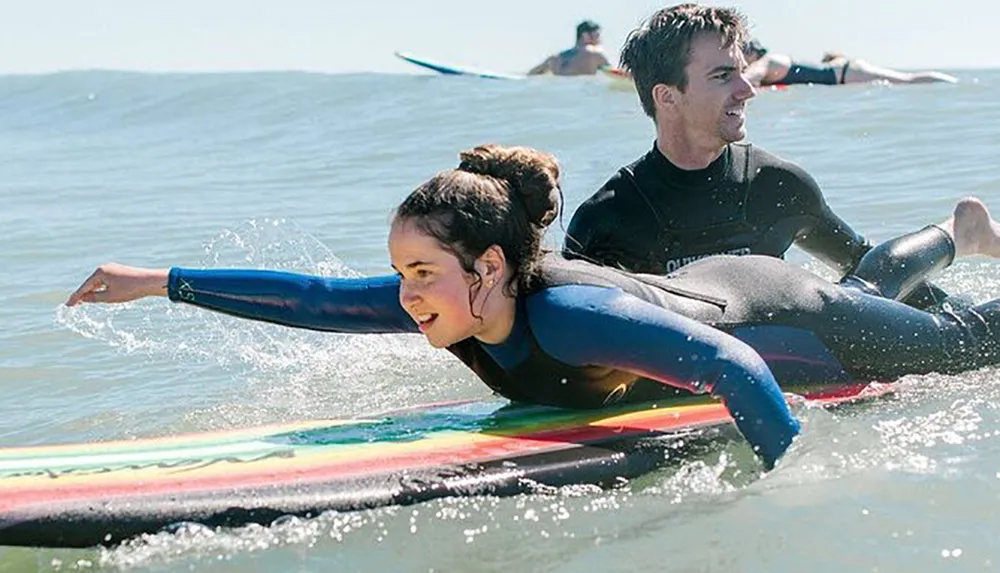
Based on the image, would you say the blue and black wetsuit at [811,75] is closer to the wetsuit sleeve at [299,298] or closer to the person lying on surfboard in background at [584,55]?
the person lying on surfboard in background at [584,55]

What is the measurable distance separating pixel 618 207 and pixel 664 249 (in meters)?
0.20

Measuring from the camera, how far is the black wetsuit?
4414 mm

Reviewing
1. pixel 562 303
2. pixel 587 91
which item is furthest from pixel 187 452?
pixel 587 91

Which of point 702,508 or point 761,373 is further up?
point 761,373

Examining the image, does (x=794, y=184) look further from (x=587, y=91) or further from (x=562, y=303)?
(x=587, y=91)

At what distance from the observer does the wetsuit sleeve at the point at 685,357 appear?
3.25m

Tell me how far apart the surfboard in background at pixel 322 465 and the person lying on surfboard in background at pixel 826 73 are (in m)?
13.5

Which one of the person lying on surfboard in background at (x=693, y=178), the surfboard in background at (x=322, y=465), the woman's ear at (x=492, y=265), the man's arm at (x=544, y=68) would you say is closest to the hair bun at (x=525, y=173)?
the woman's ear at (x=492, y=265)

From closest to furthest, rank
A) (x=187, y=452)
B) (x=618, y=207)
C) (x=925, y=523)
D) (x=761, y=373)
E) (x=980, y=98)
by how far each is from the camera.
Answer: (x=925, y=523), (x=761, y=373), (x=187, y=452), (x=618, y=207), (x=980, y=98)

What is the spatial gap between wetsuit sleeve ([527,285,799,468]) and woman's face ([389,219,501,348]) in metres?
0.24

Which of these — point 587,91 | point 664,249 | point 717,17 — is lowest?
point 587,91

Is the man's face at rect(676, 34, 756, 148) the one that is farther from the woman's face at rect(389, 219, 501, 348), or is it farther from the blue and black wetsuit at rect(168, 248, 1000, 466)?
the woman's face at rect(389, 219, 501, 348)

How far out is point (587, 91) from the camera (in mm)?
19078

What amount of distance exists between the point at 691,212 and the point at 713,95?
377 mm
